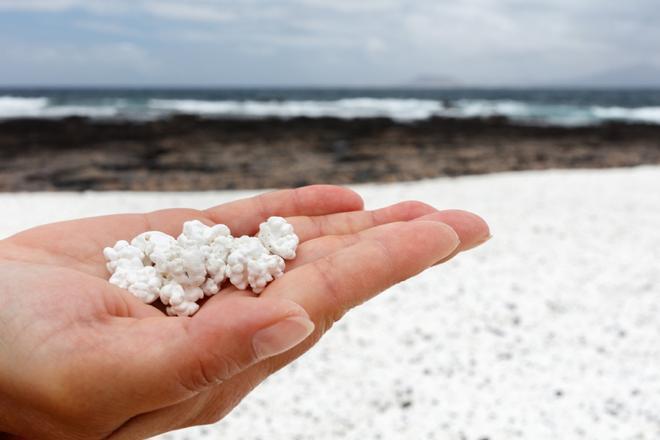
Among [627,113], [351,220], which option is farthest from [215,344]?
[627,113]

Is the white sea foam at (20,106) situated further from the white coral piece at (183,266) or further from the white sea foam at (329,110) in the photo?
the white coral piece at (183,266)

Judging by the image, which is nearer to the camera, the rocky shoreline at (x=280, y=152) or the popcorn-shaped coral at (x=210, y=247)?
the popcorn-shaped coral at (x=210, y=247)

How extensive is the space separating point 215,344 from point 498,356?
264 centimetres

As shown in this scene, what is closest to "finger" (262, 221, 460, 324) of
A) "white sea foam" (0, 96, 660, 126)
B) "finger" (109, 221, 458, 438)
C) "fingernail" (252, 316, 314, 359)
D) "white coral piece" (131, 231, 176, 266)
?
"finger" (109, 221, 458, 438)

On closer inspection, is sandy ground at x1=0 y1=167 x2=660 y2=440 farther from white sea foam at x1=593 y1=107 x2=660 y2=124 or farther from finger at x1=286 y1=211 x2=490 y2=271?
white sea foam at x1=593 y1=107 x2=660 y2=124

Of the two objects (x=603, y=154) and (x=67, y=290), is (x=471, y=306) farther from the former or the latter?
(x=603, y=154)

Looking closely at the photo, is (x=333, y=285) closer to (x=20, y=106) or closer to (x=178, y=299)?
(x=178, y=299)

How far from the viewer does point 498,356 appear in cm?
361

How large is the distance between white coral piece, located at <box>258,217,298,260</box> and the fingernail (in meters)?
0.74

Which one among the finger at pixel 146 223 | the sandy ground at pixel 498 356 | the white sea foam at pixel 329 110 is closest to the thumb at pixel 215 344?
the finger at pixel 146 223

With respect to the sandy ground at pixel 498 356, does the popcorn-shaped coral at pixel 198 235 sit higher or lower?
higher

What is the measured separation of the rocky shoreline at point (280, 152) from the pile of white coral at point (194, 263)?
7582 mm

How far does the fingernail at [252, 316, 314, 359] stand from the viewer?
1.38 metres

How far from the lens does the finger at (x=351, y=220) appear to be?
236 centimetres
